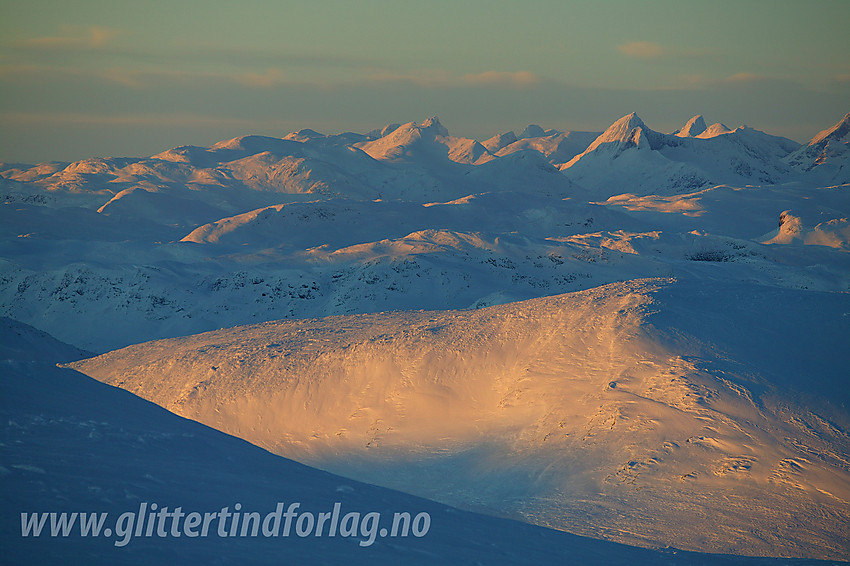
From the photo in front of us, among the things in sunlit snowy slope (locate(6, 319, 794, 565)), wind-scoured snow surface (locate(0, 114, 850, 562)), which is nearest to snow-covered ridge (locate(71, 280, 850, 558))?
wind-scoured snow surface (locate(0, 114, 850, 562))

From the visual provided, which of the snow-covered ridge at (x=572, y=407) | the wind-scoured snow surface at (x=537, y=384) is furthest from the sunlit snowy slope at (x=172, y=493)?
the wind-scoured snow surface at (x=537, y=384)

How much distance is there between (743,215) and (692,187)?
2732 inches

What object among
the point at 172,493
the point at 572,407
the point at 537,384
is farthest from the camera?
the point at 537,384

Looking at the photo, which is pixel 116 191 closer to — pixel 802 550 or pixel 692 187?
pixel 692 187

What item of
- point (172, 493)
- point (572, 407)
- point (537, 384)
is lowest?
point (572, 407)

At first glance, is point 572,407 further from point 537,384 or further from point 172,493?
point 172,493

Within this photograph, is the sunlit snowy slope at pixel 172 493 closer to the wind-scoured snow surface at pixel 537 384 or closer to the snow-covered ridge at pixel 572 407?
the snow-covered ridge at pixel 572 407

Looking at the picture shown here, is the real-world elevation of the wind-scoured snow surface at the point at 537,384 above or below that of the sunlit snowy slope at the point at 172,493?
below

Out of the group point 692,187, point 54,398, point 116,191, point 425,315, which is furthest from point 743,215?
point 116,191

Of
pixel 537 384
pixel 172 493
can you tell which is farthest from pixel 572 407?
pixel 172 493

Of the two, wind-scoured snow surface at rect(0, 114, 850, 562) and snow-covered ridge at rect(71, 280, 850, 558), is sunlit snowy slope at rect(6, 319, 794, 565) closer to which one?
snow-covered ridge at rect(71, 280, 850, 558)

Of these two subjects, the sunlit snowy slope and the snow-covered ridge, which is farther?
the snow-covered ridge

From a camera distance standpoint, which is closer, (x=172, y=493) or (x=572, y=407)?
(x=172, y=493)

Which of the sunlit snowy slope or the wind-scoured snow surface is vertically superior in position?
the sunlit snowy slope
